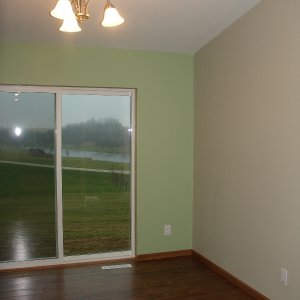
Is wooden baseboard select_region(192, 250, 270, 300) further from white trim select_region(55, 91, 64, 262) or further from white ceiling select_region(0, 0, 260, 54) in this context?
white ceiling select_region(0, 0, 260, 54)

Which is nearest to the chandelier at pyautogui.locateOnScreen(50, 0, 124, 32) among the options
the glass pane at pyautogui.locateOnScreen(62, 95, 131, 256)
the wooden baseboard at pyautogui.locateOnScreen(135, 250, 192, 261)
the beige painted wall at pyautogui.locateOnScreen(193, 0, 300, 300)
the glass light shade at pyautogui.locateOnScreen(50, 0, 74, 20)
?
the glass light shade at pyautogui.locateOnScreen(50, 0, 74, 20)

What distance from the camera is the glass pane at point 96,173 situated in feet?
13.2

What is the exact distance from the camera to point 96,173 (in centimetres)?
412

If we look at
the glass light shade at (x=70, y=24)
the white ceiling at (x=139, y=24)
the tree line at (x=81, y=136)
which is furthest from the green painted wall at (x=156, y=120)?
the glass light shade at (x=70, y=24)

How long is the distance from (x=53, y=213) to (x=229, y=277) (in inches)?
85.6

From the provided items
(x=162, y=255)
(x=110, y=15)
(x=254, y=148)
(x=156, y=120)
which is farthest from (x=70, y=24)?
(x=162, y=255)

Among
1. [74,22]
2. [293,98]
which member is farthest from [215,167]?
[74,22]

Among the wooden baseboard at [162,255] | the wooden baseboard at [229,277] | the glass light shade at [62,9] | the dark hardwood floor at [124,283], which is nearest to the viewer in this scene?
the glass light shade at [62,9]

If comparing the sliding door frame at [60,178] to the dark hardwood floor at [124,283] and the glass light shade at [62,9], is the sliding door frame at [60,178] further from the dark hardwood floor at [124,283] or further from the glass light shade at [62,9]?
the glass light shade at [62,9]

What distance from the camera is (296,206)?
2.45 meters

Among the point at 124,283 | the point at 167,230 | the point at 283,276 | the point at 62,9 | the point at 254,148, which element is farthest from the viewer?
the point at 167,230

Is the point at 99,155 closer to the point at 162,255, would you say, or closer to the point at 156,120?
the point at 156,120

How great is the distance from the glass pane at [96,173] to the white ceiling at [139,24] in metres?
0.74

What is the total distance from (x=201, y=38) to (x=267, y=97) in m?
1.28
